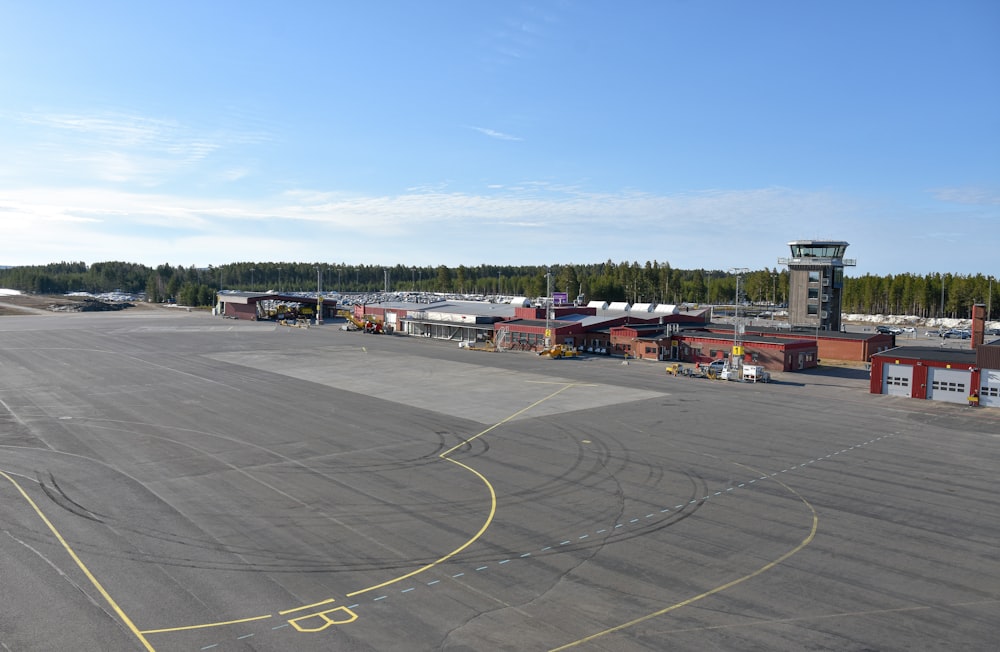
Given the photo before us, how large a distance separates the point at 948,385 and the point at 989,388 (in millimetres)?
3274

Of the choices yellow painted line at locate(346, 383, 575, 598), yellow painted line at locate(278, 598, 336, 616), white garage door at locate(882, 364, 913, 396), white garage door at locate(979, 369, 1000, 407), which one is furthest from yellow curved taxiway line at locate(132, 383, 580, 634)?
white garage door at locate(979, 369, 1000, 407)

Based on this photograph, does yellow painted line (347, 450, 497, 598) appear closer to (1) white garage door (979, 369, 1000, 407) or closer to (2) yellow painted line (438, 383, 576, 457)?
(2) yellow painted line (438, 383, 576, 457)

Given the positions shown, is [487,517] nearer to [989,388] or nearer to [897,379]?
[897,379]

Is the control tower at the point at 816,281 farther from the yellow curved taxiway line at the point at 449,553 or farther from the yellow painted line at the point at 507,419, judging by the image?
the yellow curved taxiway line at the point at 449,553

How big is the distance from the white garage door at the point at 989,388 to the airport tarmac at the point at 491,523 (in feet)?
10.3

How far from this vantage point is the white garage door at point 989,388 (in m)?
58.3

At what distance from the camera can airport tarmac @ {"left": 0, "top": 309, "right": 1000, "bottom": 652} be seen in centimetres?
1912

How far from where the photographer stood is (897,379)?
64.0m

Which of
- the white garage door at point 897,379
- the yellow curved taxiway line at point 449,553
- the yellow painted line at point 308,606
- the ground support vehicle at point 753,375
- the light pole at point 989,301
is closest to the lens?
the yellow curved taxiway line at point 449,553

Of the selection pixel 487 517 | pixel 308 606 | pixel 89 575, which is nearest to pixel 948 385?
pixel 487 517

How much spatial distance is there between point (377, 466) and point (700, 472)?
59.6 feet

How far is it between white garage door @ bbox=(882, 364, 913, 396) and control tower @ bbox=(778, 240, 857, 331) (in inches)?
1937

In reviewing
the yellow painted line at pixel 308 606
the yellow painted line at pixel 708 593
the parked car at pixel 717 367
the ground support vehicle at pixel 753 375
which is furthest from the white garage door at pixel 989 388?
the yellow painted line at pixel 308 606

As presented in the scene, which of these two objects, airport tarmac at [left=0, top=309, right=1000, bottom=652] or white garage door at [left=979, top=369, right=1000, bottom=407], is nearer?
airport tarmac at [left=0, top=309, right=1000, bottom=652]
